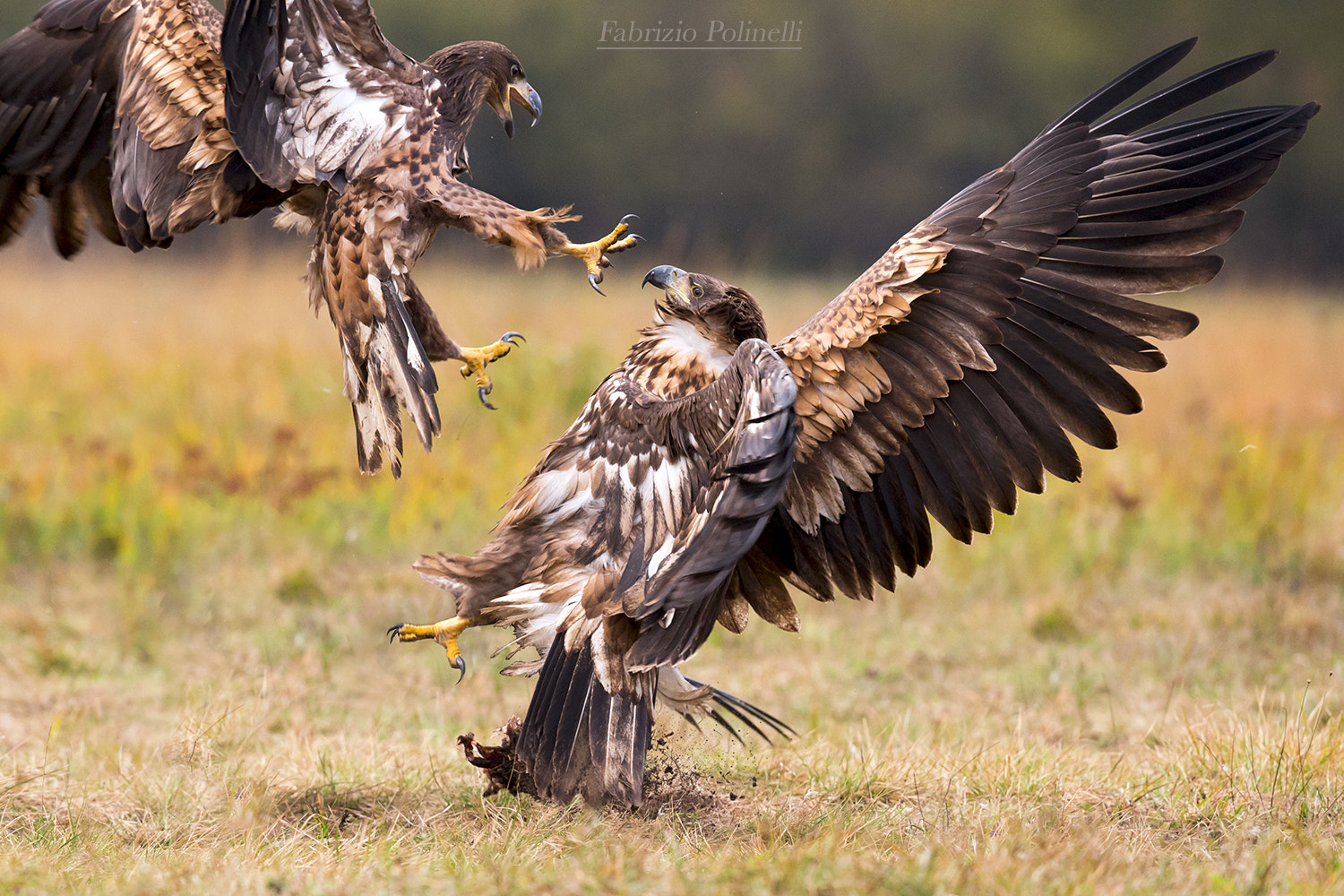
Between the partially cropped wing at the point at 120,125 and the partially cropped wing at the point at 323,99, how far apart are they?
0.77 ft

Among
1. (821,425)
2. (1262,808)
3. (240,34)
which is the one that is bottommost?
(1262,808)

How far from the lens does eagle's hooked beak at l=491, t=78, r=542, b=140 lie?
3.62 metres

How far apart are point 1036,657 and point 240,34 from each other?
3.92 m

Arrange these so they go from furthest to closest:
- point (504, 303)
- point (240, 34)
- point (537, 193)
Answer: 1. point (537, 193)
2. point (504, 303)
3. point (240, 34)

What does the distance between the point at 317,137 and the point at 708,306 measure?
3.69 ft

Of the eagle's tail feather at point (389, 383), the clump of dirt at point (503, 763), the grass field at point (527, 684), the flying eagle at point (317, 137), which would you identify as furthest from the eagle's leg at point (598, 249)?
the grass field at point (527, 684)

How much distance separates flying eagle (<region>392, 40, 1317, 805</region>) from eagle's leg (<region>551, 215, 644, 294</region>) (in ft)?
1.17

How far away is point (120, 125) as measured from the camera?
12.1ft

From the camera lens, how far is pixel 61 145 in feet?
12.8

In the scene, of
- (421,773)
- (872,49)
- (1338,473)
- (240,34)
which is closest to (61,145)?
(240,34)

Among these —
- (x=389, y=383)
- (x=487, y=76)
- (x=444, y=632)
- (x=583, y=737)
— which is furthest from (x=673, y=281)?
(x=583, y=737)

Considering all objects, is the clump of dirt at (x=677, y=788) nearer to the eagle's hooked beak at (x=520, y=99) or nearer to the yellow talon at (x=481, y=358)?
the yellow talon at (x=481, y=358)

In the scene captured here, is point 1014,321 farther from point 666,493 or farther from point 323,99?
point 323,99

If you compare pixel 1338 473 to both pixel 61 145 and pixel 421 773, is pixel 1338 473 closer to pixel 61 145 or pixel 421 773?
pixel 421 773
